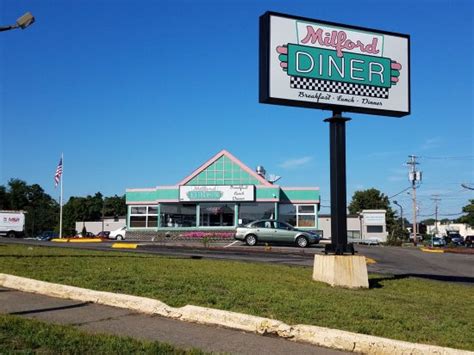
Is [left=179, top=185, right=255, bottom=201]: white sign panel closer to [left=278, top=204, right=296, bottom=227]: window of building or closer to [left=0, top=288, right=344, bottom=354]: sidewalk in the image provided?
[left=278, top=204, right=296, bottom=227]: window of building

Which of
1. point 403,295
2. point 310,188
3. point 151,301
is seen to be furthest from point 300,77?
point 310,188

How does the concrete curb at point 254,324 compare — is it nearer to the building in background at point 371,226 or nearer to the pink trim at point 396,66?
the pink trim at point 396,66

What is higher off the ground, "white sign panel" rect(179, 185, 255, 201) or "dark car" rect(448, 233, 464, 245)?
"white sign panel" rect(179, 185, 255, 201)

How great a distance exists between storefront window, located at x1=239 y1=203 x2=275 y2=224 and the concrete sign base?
30791 mm

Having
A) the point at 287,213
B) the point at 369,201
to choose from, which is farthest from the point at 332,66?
the point at 369,201

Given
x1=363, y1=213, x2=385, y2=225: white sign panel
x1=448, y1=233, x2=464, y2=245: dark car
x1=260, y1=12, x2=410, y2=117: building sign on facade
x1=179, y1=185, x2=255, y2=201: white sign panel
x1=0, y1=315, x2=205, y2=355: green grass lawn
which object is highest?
x1=260, y1=12, x2=410, y2=117: building sign on facade

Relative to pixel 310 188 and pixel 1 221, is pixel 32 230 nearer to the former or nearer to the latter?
pixel 1 221

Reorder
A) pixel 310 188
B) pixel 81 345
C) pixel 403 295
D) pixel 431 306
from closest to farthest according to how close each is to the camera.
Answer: pixel 81 345 → pixel 431 306 → pixel 403 295 → pixel 310 188

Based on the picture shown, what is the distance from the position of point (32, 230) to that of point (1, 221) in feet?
128

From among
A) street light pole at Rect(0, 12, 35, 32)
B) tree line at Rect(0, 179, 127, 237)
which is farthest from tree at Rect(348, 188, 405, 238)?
street light pole at Rect(0, 12, 35, 32)

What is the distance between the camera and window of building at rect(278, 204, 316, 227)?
140ft

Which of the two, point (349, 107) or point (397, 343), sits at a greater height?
point (349, 107)

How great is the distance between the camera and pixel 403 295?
10.7 meters

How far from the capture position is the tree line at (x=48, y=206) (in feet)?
339
